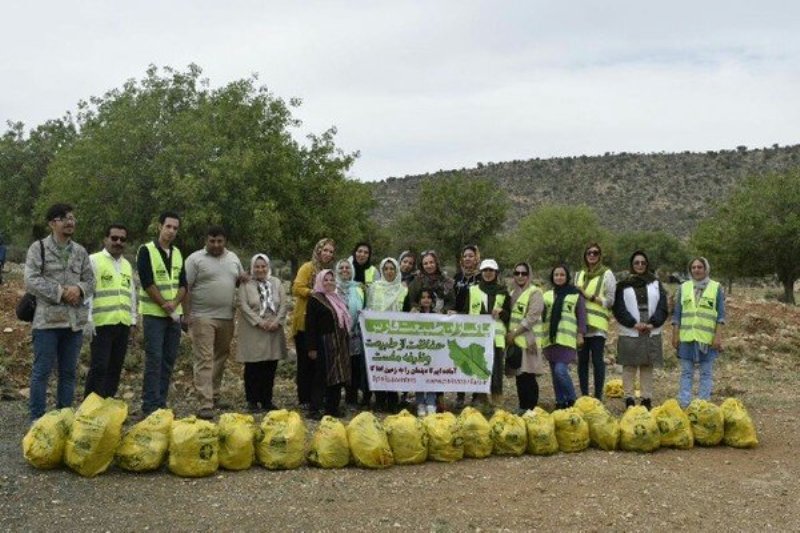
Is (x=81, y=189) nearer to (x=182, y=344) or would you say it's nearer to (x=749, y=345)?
(x=182, y=344)

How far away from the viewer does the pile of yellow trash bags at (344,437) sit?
6094 millimetres

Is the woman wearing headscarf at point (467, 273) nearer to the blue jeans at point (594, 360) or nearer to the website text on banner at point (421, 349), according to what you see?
the website text on banner at point (421, 349)

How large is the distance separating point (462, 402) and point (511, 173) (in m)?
64.4

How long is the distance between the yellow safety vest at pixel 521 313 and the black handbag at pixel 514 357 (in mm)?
55

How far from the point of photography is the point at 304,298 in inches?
339

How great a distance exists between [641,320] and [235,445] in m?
4.97

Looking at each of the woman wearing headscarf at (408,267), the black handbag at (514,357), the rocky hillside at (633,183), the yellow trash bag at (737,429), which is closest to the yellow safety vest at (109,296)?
the woman wearing headscarf at (408,267)

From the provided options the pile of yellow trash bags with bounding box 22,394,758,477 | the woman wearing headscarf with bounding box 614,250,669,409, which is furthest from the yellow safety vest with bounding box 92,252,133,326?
the woman wearing headscarf with bounding box 614,250,669,409

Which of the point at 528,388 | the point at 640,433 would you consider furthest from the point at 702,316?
the point at 640,433

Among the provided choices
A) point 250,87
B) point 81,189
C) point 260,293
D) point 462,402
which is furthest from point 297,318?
point 250,87

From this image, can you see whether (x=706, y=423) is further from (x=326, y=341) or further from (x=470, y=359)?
(x=326, y=341)

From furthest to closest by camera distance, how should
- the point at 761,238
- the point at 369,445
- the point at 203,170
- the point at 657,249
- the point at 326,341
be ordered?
1. the point at 657,249
2. the point at 761,238
3. the point at 203,170
4. the point at 326,341
5. the point at 369,445

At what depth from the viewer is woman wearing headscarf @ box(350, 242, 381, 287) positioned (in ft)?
29.5

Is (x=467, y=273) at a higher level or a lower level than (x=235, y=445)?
higher
